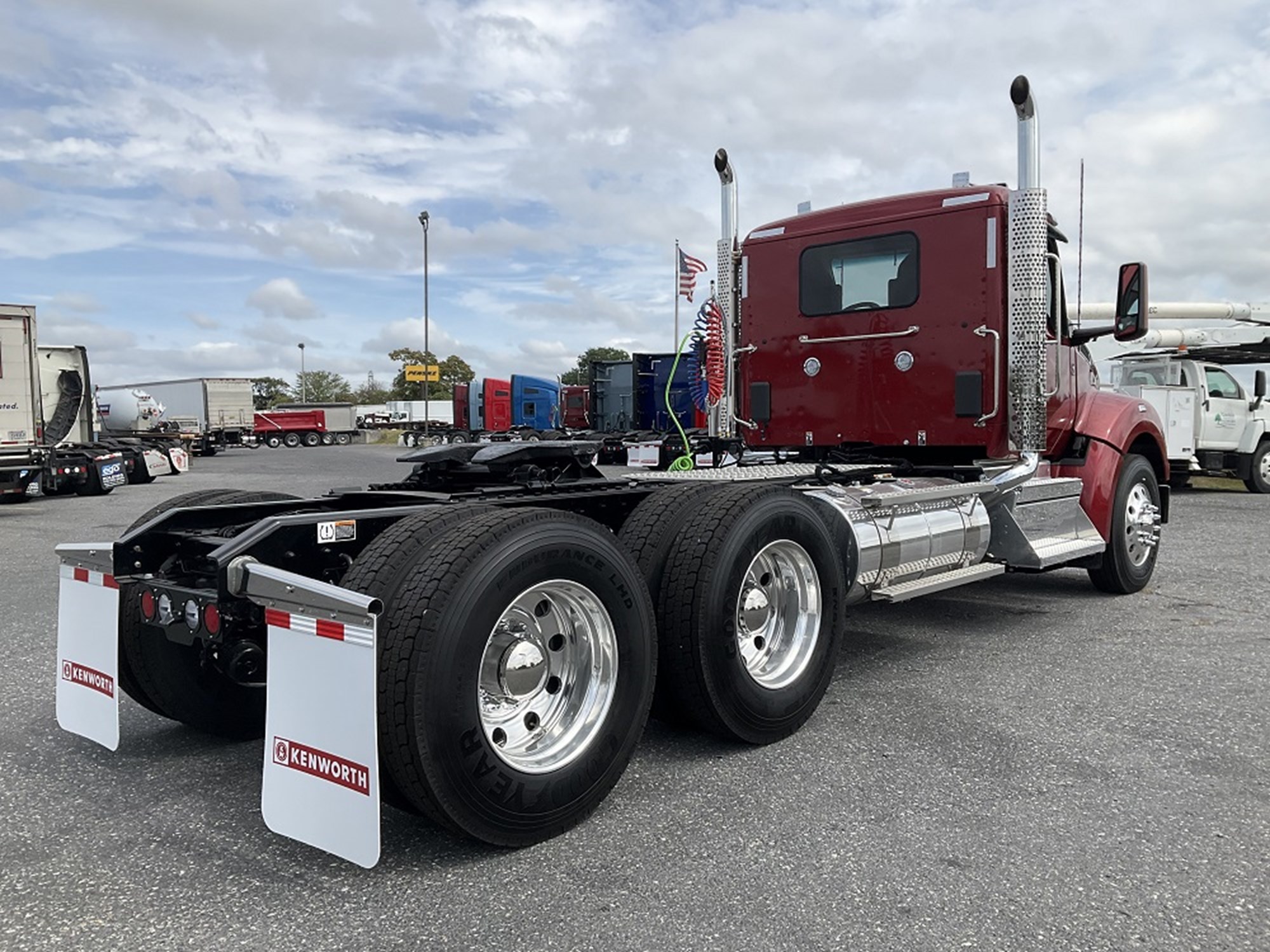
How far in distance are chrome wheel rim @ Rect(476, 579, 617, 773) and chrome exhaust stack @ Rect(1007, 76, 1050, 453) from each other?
12.0 feet

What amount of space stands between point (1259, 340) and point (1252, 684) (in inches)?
534

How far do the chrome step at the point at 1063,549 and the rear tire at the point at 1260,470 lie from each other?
39.9 ft

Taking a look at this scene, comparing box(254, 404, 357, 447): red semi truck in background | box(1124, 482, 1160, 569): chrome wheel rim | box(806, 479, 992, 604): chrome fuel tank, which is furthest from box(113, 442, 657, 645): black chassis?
box(254, 404, 357, 447): red semi truck in background

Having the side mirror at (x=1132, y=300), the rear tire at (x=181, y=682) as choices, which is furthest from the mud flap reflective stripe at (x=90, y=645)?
the side mirror at (x=1132, y=300)

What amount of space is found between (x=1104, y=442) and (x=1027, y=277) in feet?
5.61

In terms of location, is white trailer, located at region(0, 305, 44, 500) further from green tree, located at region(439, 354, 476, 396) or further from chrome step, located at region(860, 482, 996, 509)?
green tree, located at region(439, 354, 476, 396)

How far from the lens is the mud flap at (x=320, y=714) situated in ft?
8.67

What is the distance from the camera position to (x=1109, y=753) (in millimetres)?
3877

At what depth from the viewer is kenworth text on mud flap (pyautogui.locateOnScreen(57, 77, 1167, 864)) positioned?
2.80 metres

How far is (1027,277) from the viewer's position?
5820 millimetres

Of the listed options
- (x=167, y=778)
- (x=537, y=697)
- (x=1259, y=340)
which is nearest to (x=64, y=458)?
(x=167, y=778)

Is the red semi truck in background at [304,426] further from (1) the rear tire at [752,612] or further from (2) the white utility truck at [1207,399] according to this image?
(1) the rear tire at [752,612]

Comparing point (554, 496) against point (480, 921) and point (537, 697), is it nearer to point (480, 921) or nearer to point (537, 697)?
point (537, 697)

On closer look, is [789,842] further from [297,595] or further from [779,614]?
[297,595]
